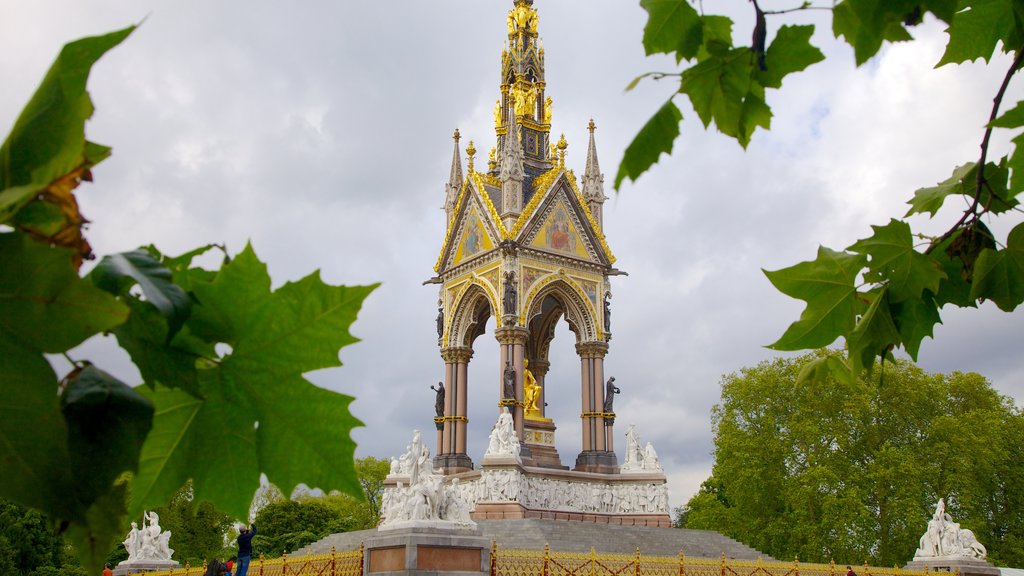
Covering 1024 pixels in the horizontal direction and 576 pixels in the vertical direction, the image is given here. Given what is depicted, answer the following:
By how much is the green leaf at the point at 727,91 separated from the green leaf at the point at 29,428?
46.1 inches

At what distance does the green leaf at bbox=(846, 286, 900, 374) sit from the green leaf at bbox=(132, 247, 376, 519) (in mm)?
1673

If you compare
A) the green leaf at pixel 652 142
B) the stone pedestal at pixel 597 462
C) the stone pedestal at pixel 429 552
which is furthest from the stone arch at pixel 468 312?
the green leaf at pixel 652 142

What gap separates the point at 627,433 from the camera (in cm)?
2369

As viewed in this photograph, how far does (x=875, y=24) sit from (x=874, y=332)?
1.18 metres

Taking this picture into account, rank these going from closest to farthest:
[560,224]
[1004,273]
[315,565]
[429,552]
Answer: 1. [1004,273]
2. [429,552]
3. [315,565]
4. [560,224]

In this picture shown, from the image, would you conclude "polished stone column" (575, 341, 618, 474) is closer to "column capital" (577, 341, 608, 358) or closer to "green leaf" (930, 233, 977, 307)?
"column capital" (577, 341, 608, 358)

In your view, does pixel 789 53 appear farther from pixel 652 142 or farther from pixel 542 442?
pixel 542 442

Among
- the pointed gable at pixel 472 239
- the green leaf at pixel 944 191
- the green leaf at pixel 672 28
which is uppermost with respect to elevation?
the pointed gable at pixel 472 239

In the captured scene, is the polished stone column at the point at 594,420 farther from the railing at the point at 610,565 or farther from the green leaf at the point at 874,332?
the green leaf at the point at 874,332

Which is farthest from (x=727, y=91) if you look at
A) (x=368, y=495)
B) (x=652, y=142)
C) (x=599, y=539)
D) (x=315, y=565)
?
(x=368, y=495)

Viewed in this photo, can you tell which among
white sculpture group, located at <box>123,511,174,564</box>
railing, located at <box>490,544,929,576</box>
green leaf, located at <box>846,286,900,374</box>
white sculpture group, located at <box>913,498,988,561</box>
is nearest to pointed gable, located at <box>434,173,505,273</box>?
railing, located at <box>490,544,929,576</box>

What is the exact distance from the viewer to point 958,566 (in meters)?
21.8

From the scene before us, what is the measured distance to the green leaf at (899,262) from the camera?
86.6 inches

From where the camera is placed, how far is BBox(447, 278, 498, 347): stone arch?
982 inches
